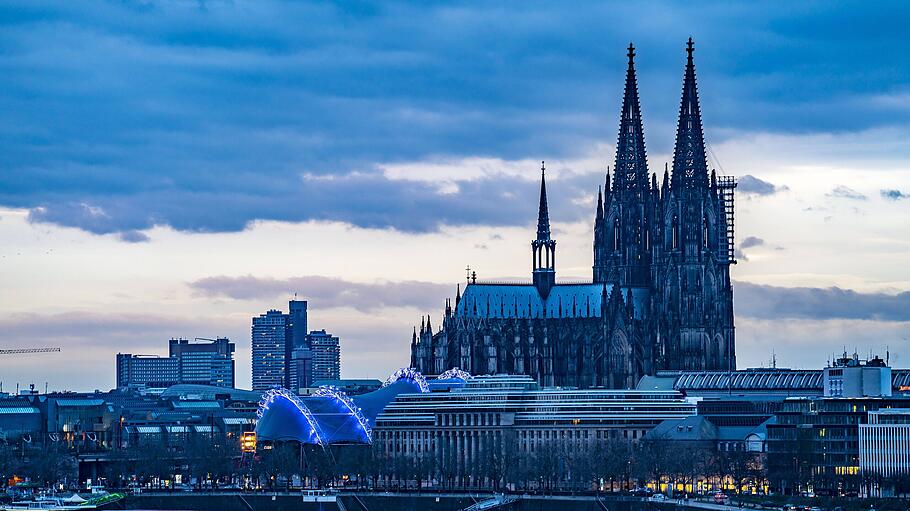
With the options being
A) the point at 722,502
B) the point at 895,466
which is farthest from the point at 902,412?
the point at 722,502

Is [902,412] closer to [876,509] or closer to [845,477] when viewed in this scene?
[845,477]

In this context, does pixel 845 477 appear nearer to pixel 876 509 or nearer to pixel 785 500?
pixel 785 500

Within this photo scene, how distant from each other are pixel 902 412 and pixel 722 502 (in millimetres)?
17948

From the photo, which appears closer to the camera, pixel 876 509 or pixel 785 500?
pixel 876 509

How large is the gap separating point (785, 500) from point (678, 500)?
35.0 feet

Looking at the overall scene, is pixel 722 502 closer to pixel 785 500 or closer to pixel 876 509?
pixel 785 500

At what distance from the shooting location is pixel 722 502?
193125 mm

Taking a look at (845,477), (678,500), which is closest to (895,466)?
(845,477)

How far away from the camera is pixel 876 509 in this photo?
174 metres

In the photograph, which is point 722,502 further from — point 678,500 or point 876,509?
point 876,509

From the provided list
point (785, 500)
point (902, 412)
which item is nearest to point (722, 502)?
point (785, 500)

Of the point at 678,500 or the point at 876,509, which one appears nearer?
the point at 876,509

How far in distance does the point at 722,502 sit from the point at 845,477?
12.3m

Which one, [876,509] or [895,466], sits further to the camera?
[895,466]
